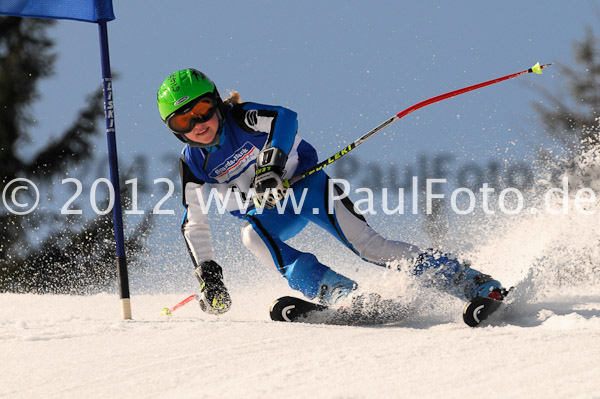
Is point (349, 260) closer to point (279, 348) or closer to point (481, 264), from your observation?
point (481, 264)

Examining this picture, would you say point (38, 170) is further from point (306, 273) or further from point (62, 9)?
point (306, 273)

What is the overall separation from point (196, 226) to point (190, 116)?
2.35 ft

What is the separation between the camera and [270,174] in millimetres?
3424

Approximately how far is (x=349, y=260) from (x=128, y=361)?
162 inches

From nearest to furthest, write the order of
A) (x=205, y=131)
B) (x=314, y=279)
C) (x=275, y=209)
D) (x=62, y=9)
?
(x=314, y=279) < (x=205, y=131) < (x=275, y=209) < (x=62, y=9)

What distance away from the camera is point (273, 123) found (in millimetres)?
3701

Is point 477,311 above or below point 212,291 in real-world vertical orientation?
below

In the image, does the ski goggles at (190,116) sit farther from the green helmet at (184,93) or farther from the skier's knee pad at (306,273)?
the skier's knee pad at (306,273)

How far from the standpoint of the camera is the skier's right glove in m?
3.69

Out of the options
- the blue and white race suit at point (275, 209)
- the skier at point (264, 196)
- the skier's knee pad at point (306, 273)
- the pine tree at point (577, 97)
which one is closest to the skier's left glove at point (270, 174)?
the skier at point (264, 196)

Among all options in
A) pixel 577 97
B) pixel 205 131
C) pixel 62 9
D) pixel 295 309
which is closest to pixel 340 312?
pixel 295 309

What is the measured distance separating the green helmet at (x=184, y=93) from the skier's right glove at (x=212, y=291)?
2.44ft

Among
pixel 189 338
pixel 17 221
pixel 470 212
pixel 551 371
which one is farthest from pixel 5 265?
pixel 551 371

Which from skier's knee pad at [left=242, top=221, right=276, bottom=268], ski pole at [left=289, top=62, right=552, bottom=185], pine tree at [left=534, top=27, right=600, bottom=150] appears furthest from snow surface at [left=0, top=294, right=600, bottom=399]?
pine tree at [left=534, top=27, right=600, bottom=150]
